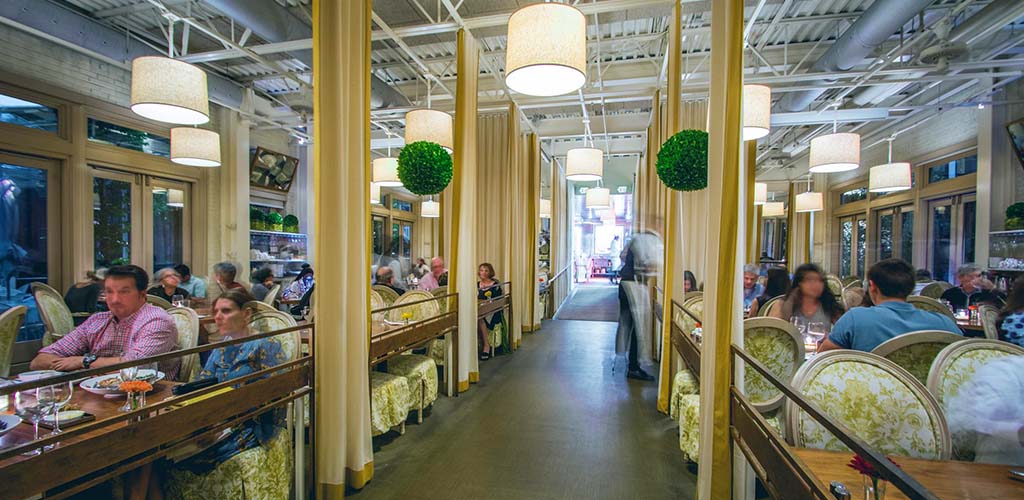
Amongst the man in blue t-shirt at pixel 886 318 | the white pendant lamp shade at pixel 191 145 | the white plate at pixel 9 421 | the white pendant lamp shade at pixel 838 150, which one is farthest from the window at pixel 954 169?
the white pendant lamp shade at pixel 191 145

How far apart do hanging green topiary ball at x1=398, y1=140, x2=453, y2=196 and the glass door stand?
7948mm

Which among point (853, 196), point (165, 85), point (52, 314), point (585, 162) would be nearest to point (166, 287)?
point (52, 314)

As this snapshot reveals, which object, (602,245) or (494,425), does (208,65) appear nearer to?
(494,425)

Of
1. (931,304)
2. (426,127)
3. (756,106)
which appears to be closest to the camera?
(756,106)

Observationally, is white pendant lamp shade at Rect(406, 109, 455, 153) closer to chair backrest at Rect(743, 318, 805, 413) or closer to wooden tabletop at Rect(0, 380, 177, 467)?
wooden tabletop at Rect(0, 380, 177, 467)

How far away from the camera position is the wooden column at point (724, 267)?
A: 7.20ft

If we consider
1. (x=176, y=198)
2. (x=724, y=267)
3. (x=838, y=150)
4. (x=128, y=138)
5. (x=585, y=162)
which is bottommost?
(x=724, y=267)

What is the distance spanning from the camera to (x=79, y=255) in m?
5.06

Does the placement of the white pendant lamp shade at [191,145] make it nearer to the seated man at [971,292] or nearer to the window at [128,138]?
the window at [128,138]

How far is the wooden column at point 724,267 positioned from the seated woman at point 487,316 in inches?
148

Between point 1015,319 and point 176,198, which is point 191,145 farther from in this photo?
point 1015,319

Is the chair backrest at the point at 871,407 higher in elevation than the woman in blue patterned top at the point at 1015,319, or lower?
lower

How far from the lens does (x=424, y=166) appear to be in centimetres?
400

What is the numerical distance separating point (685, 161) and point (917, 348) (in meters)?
2.06
